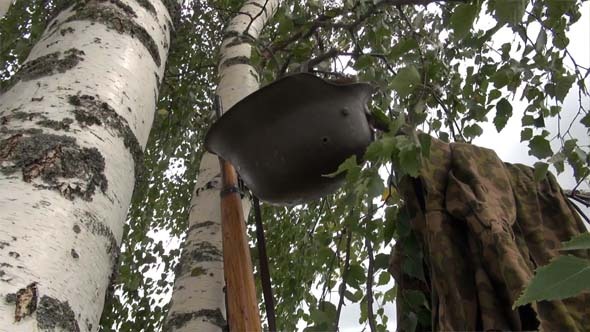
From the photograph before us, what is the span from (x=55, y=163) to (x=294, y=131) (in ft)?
1.35

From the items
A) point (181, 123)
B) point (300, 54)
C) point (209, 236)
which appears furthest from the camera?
point (181, 123)

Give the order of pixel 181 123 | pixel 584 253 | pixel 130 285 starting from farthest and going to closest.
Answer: pixel 181 123 → pixel 130 285 → pixel 584 253

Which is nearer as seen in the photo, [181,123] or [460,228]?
[460,228]

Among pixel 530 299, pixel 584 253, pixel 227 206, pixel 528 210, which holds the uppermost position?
pixel 227 206

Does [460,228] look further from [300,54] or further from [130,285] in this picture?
[130,285]

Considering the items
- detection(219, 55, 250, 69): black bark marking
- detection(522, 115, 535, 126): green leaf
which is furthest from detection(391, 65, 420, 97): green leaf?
detection(219, 55, 250, 69): black bark marking

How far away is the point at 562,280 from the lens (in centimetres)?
31

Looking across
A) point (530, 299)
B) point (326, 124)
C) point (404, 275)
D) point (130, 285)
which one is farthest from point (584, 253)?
point (130, 285)

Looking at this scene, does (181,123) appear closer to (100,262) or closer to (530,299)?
(100,262)

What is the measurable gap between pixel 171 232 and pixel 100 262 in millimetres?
2738

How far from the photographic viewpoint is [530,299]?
325 millimetres

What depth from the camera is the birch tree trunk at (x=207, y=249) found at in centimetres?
106

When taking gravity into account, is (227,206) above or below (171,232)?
below

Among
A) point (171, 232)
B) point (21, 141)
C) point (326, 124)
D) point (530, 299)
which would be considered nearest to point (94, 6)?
point (21, 141)
